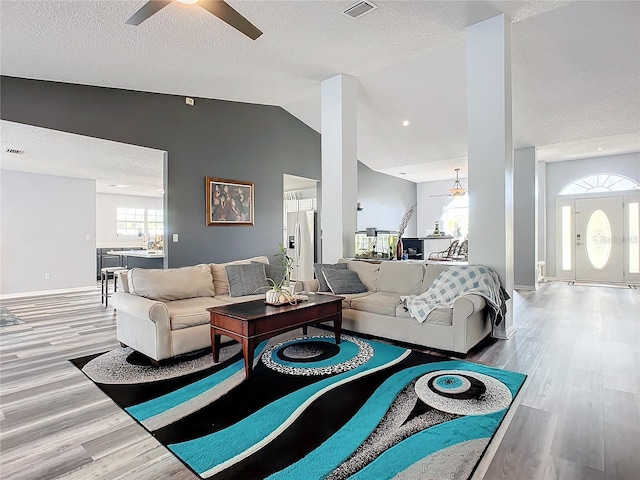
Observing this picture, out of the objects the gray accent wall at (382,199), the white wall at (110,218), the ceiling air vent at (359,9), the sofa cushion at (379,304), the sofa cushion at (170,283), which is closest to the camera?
the ceiling air vent at (359,9)

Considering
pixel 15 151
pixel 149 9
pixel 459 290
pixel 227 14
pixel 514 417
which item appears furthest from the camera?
pixel 15 151

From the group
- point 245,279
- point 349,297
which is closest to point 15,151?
point 245,279

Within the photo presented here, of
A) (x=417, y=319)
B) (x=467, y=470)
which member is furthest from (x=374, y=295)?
(x=467, y=470)

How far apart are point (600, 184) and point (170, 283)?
31.9ft

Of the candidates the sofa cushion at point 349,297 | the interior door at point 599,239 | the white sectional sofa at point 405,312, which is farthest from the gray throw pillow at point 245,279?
the interior door at point 599,239

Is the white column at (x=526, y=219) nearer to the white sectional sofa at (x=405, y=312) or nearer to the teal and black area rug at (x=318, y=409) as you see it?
the white sectional sofa at (x=405, y=312)

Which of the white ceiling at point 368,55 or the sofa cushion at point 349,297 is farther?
the sofa cushion at point 349,297

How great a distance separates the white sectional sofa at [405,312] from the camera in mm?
3379

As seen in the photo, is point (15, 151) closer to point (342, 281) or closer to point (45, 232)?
point (45, 232)

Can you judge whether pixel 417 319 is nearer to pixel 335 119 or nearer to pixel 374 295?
pixel 374 295

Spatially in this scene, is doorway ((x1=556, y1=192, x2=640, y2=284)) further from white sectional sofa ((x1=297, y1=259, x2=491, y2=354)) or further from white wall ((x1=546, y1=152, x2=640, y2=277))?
white sectional sofa ((x1=297, y1=259, x2=491, y2=354))

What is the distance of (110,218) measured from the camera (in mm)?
10422

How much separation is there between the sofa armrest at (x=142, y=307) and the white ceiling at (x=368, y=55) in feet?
8.63

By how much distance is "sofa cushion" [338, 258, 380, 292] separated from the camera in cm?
471
